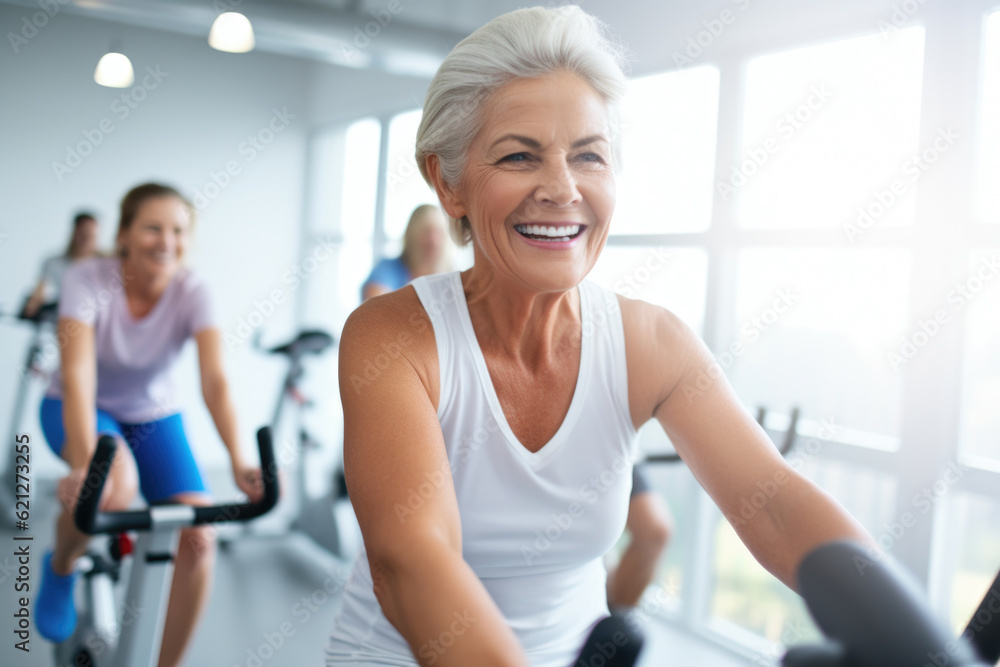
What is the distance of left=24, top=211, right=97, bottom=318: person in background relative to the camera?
13.9 feet

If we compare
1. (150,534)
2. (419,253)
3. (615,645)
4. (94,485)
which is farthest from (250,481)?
(419,253)

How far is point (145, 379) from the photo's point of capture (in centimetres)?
225

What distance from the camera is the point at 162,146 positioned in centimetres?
492

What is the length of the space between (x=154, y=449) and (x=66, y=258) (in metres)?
2.76

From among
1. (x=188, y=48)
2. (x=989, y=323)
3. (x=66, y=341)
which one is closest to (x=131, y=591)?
(x=66, y=341)

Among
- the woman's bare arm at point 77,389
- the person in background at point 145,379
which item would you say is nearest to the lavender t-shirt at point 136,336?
the person in background at point 145,379

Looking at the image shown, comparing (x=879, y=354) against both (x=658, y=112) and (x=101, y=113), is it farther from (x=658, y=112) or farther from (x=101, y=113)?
(x=101, y=113)

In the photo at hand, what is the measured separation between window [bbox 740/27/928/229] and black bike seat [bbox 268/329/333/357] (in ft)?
6.59

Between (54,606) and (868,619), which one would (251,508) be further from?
(868,619)

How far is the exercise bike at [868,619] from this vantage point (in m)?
0.48

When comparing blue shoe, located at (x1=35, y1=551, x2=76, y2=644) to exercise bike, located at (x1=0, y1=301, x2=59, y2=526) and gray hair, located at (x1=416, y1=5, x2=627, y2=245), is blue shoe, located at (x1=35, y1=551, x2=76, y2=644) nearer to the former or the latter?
gray hair, located at (x1=416, y1=5, x2=627, y2=245)

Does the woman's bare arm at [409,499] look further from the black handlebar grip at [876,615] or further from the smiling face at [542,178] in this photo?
the black handlebar grip at [876,615]

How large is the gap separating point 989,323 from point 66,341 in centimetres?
277

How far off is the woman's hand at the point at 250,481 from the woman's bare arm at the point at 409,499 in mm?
839
